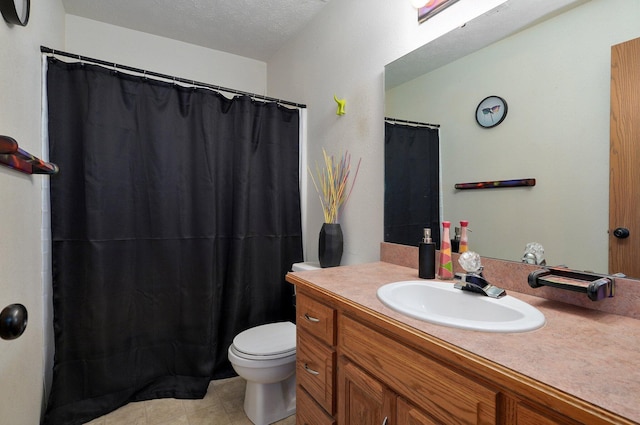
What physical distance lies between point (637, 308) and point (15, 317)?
1.46 metres

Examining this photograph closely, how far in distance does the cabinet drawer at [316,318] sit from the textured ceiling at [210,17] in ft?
6.39

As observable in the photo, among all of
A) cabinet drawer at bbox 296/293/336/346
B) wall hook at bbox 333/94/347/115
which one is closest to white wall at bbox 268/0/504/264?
wall hook at bbox 333/94/347/115

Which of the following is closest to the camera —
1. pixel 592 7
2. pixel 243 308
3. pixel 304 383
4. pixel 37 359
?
pixel 592 7

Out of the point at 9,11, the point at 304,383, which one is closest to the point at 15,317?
the point at 304,383

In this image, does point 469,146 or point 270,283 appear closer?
point 469,146

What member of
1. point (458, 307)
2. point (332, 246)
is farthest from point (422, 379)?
point (332, 246)

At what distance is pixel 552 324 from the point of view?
0.75 m

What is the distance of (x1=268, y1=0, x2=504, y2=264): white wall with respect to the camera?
1469 mm

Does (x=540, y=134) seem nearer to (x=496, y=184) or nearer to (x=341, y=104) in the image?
(x=496, y=184)

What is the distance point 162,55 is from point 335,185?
184 cm

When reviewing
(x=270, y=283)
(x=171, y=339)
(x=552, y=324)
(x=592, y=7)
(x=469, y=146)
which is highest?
(x=592, y=7)

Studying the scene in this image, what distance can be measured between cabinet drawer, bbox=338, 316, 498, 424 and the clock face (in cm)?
94

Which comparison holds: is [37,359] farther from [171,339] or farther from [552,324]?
[552,324]

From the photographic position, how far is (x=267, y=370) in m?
1.50
